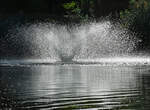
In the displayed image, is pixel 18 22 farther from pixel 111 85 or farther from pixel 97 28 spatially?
pixel 111 85

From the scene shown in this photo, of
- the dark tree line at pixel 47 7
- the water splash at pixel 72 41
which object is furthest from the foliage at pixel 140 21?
the dark tree line at pixel 47 7

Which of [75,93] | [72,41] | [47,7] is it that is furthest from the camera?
[47,7]

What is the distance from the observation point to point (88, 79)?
17891 millimetres

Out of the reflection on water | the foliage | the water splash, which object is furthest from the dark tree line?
the reflection on water

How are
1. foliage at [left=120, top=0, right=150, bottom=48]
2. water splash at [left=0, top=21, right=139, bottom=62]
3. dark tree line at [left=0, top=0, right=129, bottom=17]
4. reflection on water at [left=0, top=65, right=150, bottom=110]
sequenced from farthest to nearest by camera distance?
dark tree line at [left=0, top=0, right=129, bottom=17]
foliage at [left=120, top=0, right=150, bottom=48]
water splash at [left=0, top=21, right=139, bottom=62]
reflection on water at [left=0, top=65, right=150, bottom=110]

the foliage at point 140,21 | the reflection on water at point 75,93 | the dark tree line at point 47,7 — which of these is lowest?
the reflection on water at point 75,93

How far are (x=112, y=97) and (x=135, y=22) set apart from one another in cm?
3537

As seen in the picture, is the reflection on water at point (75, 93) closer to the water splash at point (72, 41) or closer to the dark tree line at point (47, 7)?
the water splash at point (72, 41)

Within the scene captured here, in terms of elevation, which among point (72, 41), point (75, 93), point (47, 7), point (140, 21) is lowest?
point (75, 93)

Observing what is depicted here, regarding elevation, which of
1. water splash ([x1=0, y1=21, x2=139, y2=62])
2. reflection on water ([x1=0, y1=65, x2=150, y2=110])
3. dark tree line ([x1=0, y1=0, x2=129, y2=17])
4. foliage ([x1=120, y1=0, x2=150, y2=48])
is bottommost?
reflection on water ([x1=0, y1=65, x2=150, y2=110])

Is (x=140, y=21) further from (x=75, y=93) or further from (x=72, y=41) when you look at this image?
(x=75, y=93)

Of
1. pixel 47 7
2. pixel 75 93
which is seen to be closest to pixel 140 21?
pixel 47 7

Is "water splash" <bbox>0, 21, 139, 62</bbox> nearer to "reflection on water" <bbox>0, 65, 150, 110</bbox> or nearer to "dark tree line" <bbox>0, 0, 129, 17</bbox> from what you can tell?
"dark tree line" <bbox>0, 0, 129, 17</bbox>

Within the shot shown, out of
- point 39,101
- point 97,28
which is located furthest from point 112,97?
point 97,28
